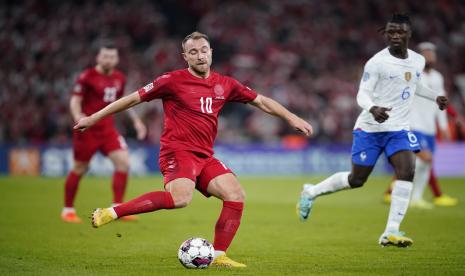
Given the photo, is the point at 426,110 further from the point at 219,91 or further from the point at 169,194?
the point at 169,194

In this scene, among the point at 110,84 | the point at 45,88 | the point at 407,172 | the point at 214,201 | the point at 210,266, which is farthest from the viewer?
the point at 45,88

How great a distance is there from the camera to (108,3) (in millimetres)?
27844

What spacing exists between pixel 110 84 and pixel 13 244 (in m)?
3.67

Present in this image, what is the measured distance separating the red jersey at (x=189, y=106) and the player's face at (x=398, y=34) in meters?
2.36

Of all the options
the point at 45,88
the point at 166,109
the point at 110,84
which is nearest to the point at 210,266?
the point at 166,109

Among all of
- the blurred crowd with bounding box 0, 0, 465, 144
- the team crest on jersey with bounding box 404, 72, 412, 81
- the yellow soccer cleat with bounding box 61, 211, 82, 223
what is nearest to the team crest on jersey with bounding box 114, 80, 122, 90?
the yellow soccer cleat with bounding box 61, 211, 82, 223

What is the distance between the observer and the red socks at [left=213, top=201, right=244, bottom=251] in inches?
305

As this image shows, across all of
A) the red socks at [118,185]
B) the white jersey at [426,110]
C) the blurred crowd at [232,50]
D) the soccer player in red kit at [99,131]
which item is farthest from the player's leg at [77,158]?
the blurred crowd at [232,50]

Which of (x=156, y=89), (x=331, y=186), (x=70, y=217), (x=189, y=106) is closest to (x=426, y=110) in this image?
(x=331, y=186)

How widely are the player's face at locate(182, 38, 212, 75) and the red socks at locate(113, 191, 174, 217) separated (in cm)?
134

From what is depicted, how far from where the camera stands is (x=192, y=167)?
777 cm

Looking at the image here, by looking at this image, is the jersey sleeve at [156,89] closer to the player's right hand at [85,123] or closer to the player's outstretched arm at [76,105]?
the player's right hand at [85,123]

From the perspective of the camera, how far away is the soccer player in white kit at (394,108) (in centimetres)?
915

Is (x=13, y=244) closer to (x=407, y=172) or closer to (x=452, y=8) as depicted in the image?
(x=407, y=172)
